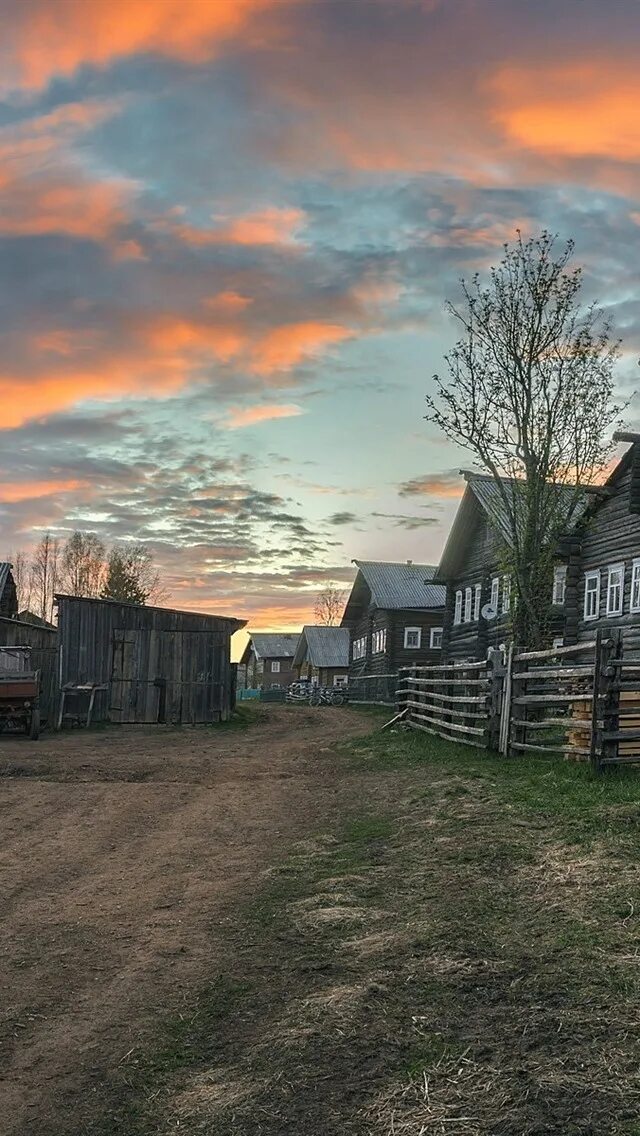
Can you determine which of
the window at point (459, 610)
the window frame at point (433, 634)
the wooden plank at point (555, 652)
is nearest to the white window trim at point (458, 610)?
the window at point (459, 610)

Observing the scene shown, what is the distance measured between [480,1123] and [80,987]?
2.86 m

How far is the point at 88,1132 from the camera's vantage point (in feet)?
13.9

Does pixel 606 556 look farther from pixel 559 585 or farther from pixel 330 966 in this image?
pixel 330 966

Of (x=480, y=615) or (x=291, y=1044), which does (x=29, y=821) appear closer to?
(x=291, y=1044)

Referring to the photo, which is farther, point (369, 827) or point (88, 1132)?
point (369, 827)

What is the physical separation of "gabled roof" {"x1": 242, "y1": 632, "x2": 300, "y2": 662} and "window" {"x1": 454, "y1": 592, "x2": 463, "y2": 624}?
55.0 metres

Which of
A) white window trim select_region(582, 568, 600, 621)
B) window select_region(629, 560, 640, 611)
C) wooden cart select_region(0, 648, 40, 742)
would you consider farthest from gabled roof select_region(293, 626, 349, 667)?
wooden cart select_region(0, 648, 40, 742)

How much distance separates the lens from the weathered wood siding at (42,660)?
26781 millimetres

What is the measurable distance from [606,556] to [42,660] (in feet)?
54.9

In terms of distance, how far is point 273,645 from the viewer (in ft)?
316

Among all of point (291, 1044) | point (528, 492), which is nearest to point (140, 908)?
point (291, 1044)

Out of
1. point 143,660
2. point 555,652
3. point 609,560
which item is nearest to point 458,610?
point 609,560

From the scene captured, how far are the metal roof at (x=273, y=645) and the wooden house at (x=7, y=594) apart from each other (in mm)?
48682

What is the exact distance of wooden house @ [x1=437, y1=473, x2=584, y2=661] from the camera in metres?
32.3
